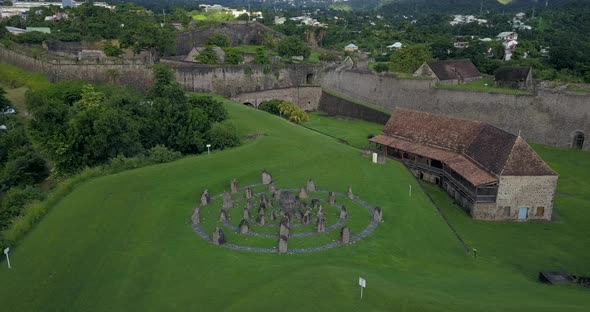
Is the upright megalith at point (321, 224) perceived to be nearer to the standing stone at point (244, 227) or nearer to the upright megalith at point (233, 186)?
the standing stone at point (244, 227)

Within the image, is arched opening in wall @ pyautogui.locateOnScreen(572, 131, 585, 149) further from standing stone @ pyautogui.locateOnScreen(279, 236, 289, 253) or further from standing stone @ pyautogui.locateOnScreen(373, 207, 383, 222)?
standing stone @ pyautogui.locateOnScreen(279, 236, 289, 253)

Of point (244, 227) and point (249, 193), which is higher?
point (249, 193)

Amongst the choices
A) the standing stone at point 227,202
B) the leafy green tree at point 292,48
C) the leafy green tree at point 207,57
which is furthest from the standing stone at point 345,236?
the leafy green tree at point 292,48

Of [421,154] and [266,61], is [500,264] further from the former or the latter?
[266,61]

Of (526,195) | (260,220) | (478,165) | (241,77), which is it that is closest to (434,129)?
(478,165)

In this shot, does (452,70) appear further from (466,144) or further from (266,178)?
(266,178)

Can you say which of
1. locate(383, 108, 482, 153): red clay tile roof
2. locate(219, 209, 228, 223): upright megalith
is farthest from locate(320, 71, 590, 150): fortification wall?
locate(219, 209, 228, 223): upright megalith
